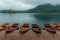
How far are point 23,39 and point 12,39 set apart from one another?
0.92 meters

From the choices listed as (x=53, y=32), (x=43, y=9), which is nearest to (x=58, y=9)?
(x=43, y=9)

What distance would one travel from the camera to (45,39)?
1010cm

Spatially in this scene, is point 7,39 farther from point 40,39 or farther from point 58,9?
point 58,9

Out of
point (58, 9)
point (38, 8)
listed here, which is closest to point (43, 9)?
point (38, 8)

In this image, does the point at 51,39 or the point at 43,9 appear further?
the point at 43,9

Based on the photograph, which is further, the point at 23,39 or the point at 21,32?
the point at 21,32

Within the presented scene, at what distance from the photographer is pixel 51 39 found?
400 inches

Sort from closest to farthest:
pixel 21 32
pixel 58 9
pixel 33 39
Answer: pixel 33 39 → pixel 21 32 → pixel 58 9

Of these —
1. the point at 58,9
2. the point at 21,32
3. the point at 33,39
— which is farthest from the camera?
the point at 58,9

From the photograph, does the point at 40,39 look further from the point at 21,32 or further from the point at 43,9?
the point at 43,9

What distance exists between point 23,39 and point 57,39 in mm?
2850

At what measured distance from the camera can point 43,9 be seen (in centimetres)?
13462

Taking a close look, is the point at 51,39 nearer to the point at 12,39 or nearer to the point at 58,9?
the point at 12,39

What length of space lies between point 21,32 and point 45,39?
3.32 meters
